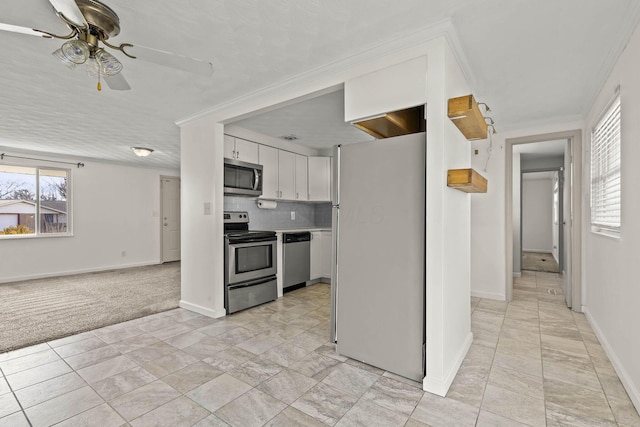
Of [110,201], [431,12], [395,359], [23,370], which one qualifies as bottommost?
[23,370]

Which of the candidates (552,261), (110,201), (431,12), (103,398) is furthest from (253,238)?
(552,261)

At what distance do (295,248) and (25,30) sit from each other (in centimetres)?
349

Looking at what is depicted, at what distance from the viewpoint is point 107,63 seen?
5.96 feet

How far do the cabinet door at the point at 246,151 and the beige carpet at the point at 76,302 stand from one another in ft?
6.76

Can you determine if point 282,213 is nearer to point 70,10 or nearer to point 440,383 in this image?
point 440,383

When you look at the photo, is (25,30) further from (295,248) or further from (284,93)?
(295,248)

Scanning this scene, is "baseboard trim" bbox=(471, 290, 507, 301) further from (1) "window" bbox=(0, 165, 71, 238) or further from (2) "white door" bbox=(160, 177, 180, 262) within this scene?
(1) "window" bbox=(0, 165, 71, 238)

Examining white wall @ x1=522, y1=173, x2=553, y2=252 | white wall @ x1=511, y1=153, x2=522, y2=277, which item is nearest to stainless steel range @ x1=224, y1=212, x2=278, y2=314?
white wall @ x1=511, y1=153, x2=522, y2=277

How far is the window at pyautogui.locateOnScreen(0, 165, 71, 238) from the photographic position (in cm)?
527

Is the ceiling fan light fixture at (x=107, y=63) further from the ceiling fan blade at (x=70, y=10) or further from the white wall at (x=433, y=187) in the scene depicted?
the white wall at (x=433, y=187)

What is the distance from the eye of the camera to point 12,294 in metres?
4.42

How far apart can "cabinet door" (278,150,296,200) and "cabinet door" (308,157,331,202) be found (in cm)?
39

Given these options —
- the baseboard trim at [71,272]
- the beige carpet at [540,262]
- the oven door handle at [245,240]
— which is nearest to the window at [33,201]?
the baseboard trim at [71,272]

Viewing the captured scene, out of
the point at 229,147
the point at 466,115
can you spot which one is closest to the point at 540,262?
the point at 466,115
